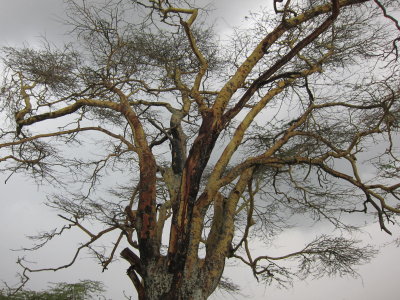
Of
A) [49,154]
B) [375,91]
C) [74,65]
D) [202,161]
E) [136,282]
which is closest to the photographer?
[202,161]

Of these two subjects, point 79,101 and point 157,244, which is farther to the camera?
point 79,101

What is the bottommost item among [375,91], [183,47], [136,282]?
[136,282]

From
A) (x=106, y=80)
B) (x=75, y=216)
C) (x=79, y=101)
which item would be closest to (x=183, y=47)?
(x=106, y=80)

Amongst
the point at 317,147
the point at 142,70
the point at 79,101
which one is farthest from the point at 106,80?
the point at 317,147

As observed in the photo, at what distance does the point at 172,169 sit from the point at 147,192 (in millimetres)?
1504

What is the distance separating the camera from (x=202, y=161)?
4020mm

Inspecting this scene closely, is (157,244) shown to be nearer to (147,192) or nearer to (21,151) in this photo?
(147,192)

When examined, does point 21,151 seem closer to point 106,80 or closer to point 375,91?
point 106,80

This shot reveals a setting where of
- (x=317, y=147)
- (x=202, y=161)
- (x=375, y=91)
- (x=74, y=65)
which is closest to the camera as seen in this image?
(x=202, y=161)

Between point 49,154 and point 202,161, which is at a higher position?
point 49,154

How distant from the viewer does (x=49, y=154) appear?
250 inches

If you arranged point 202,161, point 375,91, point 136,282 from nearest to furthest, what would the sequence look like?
point 202,161, point 136,282, point 375,91

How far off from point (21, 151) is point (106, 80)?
197 cm

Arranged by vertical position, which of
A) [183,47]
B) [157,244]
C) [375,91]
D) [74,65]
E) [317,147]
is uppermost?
[183,47]
